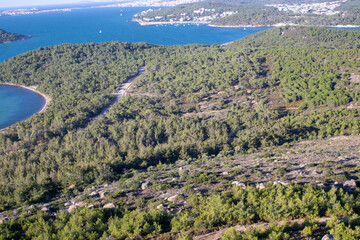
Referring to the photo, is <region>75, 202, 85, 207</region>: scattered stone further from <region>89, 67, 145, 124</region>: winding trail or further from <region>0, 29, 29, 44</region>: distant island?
<region>0, 29, 29, 44</region>: distant island

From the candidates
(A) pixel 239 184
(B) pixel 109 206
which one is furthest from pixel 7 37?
(A) pixel 239 184

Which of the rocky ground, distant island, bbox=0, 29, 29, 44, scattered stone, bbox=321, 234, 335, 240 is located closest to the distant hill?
the rocky ground

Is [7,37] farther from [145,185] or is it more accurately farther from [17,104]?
[145,185]

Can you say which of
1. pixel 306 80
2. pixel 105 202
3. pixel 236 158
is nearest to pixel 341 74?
pixel 306 80

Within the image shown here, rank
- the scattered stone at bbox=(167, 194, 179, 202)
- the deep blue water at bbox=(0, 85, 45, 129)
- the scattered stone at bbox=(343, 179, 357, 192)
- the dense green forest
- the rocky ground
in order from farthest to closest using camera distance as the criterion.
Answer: the deep blue water at bbox=(0, 85, 45, 129) → the rocky ground → the scattered stone at bbox=(167, 194, 179, 202) → the scattered stone at bbox=(343, 179, 357, 192) → the dense green forest

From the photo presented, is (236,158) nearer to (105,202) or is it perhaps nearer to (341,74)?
(105,202)

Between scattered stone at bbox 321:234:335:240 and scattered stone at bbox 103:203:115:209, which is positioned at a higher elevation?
scattered stone at bbox 321:234:335:240

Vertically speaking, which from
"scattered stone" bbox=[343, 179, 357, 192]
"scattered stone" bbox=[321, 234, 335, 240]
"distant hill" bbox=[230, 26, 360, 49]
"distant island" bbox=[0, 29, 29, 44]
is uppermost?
"distant island" bbox=[0, 29, 29, 44]

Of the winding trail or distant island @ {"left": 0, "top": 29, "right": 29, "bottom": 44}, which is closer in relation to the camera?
the winding trail
